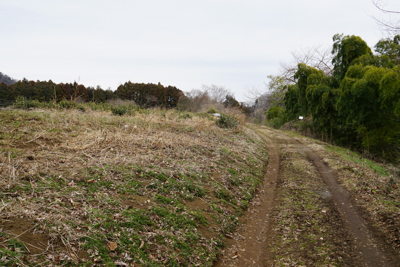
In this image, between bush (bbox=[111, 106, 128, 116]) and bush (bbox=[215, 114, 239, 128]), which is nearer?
bush (bbox=[111, 106, 128, 116])

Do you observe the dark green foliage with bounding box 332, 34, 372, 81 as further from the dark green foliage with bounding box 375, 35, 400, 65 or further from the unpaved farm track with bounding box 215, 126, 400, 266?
the unpaved farm track with bounding box 215, 126, 400, 266

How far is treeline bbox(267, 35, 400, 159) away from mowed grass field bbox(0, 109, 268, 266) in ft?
25.7

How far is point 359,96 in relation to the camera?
11.6 m

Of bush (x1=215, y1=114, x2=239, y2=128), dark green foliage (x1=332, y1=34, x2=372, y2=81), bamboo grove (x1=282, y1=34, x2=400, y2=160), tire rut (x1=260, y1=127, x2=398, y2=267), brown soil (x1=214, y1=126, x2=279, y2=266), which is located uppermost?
dark green foliage (x1=332, y1=34, x2=372, y2=81)

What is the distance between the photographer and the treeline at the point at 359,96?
10.8m

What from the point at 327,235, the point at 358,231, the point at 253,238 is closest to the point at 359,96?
the point at 358,231

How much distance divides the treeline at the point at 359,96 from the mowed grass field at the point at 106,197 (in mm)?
7848

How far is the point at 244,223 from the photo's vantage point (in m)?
5.64

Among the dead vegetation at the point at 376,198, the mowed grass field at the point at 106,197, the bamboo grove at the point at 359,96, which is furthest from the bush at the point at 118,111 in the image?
the bamboo grove at the point at 359,96

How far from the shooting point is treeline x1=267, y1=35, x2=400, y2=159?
1084 centimetres

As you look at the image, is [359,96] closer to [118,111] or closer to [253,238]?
[253,238]

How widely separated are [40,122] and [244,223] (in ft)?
22.1

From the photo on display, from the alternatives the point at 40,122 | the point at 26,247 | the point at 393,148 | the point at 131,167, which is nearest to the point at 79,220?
the point at 26,247

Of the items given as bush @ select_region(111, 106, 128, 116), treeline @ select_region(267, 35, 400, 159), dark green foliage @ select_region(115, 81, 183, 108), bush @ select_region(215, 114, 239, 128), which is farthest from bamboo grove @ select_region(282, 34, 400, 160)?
dark green foliage @ select_region(115, 81, 183, 108)
